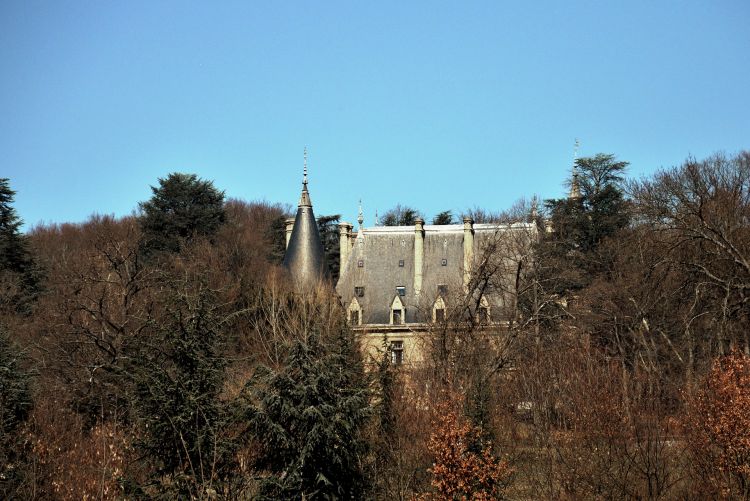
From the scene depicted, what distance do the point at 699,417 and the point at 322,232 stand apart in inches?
1601

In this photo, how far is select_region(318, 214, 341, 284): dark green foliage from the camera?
53.4 meters

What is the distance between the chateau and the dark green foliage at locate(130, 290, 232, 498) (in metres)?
27.1

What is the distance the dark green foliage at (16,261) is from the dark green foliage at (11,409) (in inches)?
840

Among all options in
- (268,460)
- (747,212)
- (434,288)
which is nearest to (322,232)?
(434,288)

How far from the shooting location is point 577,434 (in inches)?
698

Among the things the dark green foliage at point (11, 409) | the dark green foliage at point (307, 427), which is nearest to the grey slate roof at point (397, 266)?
the dark green foliage at point (11, 409)

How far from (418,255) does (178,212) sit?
485 inches

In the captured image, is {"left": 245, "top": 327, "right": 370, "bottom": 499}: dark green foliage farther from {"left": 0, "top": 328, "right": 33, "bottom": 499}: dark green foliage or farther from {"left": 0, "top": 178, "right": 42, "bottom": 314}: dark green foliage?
{"left": 0, "top": 178, "right": 42, "bottom": 314}: dark green foliage

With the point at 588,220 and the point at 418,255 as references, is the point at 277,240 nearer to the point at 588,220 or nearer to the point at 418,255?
the point at 418,255

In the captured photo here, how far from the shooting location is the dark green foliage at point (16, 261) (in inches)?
1635

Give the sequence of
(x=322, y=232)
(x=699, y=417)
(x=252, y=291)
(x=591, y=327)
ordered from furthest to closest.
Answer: (x=322, y=232)
(x=252, y=291)
(x=591, y=327)
(x=699, y=417)

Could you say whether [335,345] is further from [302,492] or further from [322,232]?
[322,232]

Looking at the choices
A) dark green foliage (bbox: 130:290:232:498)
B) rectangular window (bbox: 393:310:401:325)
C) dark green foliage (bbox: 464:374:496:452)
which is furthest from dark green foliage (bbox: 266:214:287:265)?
dark green foliage (bbox: 130:290:232:498)

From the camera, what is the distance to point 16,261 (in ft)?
143
